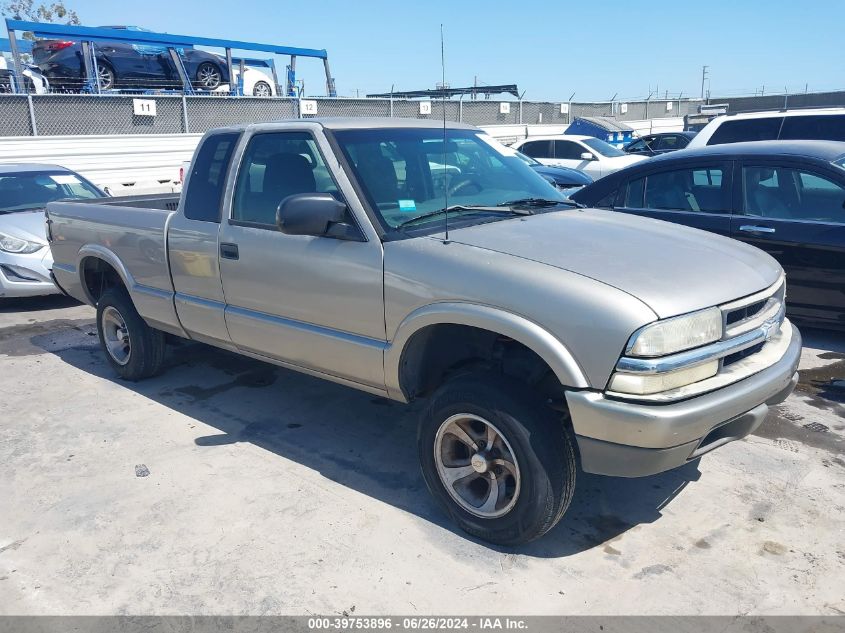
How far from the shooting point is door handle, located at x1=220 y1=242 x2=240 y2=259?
4.33 m

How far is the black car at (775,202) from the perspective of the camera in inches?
222

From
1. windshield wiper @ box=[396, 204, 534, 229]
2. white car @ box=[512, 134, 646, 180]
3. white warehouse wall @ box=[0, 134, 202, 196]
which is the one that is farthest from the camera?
white car @ box=[512, 134, 646, 180]

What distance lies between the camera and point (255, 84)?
72.3ft

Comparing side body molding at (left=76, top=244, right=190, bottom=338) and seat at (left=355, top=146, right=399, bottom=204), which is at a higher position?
seat at (left=355, top=146, right=399, bottom=204)

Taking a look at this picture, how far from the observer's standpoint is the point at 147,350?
5.54 meters

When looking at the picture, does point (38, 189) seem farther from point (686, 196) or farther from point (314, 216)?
point (686, 196)

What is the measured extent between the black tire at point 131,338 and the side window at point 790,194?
5.03m

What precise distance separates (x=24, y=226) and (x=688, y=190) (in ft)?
23.3

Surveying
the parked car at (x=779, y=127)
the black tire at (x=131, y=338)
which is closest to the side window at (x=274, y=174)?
the black tire at (x=131, y=338)

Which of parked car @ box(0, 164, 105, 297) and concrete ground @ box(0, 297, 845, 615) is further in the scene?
parked car @ box(0, 164, 105, 297)

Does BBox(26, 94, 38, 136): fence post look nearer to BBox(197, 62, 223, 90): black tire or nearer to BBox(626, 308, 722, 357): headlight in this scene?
BBox(197, 62, 223, 90): black tire

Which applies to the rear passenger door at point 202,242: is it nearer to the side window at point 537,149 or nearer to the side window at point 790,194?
the side window at point 790,194

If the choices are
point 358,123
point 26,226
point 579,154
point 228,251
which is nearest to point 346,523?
point 228,251

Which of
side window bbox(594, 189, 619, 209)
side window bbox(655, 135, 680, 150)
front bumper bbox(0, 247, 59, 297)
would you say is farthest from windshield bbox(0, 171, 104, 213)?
side window bbox(655, 135, 680, 150)
